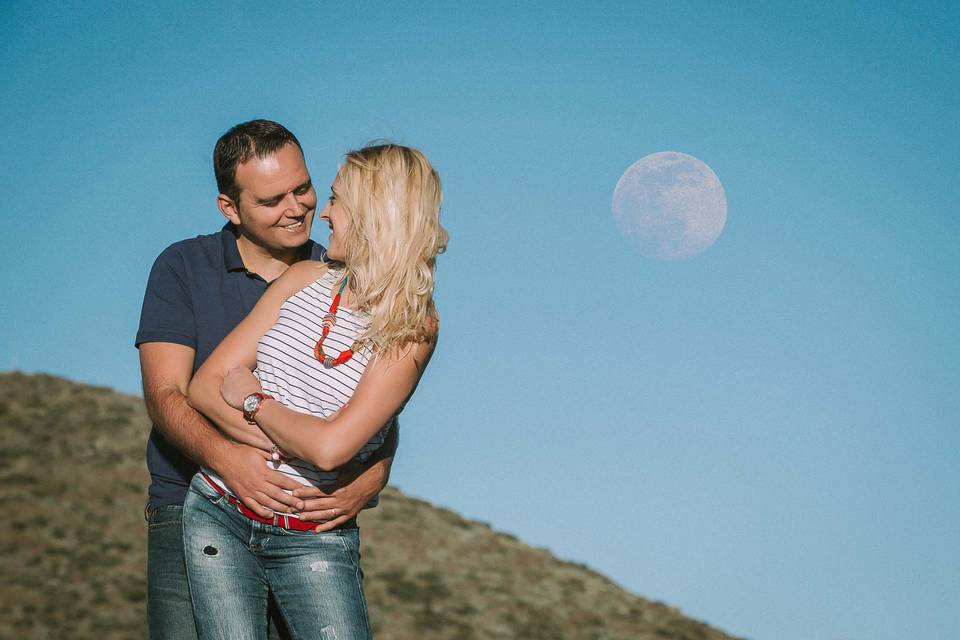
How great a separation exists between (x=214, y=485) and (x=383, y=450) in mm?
833

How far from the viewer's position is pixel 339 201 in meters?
4.11

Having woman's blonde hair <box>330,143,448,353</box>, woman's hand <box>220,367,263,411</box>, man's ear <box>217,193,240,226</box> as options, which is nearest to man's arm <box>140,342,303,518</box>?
woman's hand <box>220,367,263,411</box>

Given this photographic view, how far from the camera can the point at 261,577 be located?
13.5 feet

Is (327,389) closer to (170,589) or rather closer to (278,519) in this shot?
(278,519)

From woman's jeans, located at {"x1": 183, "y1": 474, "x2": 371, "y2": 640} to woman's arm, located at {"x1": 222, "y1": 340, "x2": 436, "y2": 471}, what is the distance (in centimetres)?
41

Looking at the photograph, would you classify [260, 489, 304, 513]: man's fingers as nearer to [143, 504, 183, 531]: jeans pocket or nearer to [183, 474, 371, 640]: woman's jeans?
[183, 474, 371, 640]: woman's jeans

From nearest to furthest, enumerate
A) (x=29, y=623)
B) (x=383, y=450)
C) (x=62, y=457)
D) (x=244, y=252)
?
(x=383, y=450) → (x=244, y=252) → (x=29, y=623) → (x=62, y=457)

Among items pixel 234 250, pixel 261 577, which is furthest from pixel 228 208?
pixel 261 577

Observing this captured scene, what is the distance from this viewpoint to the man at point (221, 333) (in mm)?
4121

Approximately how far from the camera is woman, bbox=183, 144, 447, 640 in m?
3.96

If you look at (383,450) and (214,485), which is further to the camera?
(383,450)

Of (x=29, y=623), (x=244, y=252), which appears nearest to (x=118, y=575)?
(x=29, y=623)

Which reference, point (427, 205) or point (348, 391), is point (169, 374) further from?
point (427, 205)

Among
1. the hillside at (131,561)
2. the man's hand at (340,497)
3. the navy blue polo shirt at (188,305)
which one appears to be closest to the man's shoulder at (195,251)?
the navy blue polo shirt at (188,305)
